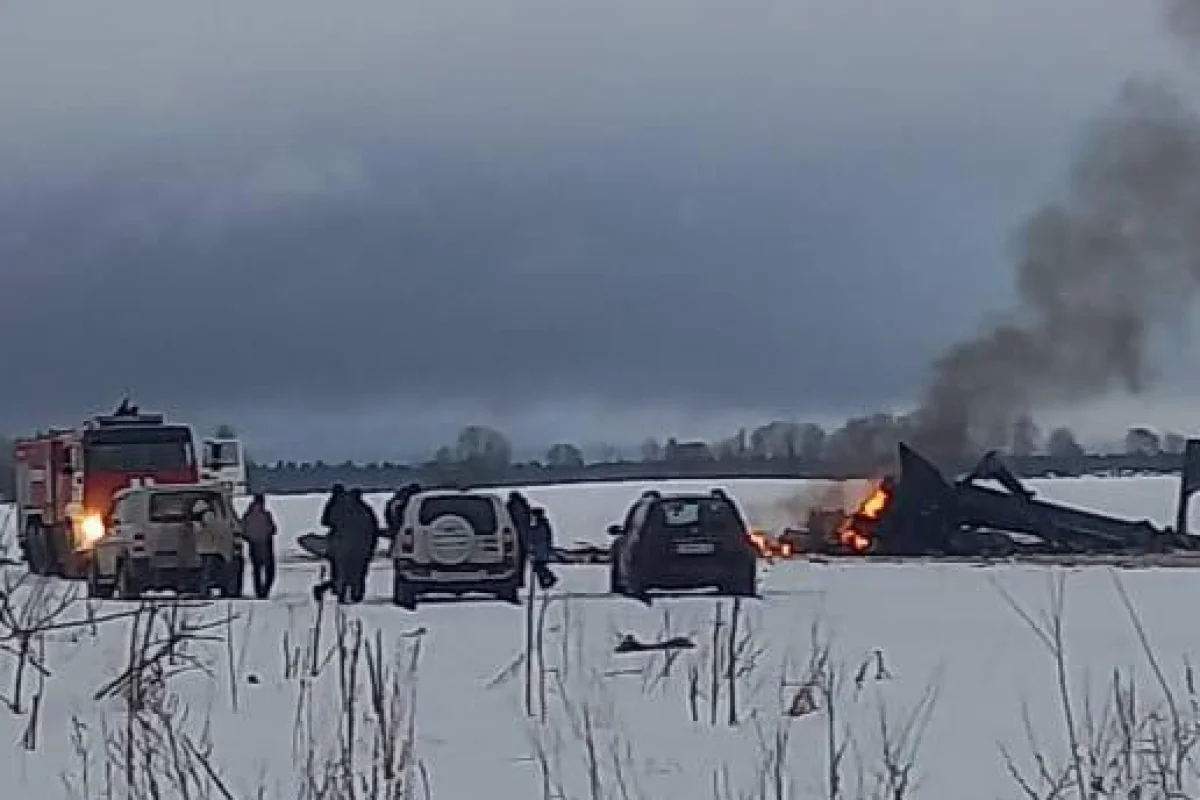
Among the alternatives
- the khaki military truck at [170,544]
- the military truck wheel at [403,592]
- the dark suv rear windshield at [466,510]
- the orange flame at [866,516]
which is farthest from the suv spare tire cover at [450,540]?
the orange flame at [866,516]

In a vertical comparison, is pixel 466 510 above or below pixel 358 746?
above

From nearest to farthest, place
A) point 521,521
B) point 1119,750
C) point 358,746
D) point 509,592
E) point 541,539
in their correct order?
point 1119,750, point 358,746, point 509,592, point 541,539, point 521,521

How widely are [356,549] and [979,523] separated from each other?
14294 millimetres

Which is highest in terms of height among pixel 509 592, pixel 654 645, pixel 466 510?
pixel 466 510

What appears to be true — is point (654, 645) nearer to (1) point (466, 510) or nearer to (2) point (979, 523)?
(1) point (466, 510)

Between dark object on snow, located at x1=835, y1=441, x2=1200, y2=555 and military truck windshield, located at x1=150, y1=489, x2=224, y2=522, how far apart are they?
41.6ft

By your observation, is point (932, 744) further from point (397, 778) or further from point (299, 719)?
point (397, 778)

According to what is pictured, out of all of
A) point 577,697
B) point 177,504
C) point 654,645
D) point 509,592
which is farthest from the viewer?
point 177,504

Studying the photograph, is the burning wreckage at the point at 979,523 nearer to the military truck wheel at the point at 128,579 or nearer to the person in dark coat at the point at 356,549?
the person in dark coat at the point at 356,549

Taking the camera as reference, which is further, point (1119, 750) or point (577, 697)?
point (577, 697)

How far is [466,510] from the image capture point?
3120 centimetres

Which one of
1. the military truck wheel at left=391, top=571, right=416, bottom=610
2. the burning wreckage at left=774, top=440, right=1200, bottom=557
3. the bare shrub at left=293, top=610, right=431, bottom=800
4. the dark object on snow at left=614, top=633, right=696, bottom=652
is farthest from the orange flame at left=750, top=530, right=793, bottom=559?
the bare shrub at left=293, top=610, right=431, bottom=800

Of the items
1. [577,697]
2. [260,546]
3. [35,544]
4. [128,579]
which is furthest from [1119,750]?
[35,544]

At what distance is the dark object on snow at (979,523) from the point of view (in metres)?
41.8
